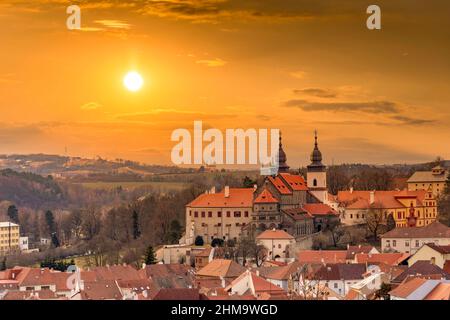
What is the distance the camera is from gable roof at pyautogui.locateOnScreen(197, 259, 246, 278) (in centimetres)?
1598

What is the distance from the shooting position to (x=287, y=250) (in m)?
18.8

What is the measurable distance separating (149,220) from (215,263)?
5601 mm

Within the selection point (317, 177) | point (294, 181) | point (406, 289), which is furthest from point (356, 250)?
point (406, 289)

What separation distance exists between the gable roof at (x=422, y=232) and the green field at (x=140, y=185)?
5.39 meters

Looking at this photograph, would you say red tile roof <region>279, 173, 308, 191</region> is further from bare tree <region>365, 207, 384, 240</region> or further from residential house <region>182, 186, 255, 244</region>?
bare tree <region>365, 207, 384, 240</region>

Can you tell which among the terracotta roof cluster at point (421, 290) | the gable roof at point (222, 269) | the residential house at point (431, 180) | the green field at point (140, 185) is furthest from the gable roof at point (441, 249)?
A: the green field at point (140, 185)

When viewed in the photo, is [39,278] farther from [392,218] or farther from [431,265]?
[392,218]

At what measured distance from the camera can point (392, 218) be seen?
21.3m

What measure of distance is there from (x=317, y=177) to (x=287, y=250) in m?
3.90

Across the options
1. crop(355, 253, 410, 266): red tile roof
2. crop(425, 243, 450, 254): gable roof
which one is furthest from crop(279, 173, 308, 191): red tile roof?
crop(425, 243, 450, 254): gable roof

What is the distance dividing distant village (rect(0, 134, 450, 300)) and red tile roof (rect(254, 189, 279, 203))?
2 centimetres
